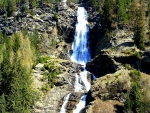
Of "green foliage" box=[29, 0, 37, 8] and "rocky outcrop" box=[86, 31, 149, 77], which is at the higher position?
"green foliage" box=[29, 0, 37, 8]

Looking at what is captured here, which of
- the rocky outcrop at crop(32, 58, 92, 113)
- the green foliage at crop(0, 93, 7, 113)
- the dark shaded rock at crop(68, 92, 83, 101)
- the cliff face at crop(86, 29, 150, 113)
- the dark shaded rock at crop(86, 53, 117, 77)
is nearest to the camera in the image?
the green foliage at crop(0, 93, 7, 113)

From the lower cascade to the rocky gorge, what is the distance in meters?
1.06

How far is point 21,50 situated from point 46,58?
29.3 feet

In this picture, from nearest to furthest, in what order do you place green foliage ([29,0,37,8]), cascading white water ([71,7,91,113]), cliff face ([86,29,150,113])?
cliff face ([86,29,150,113]), cascading white water ([71,7,91,113]), green foliage ([29,0,37,8])

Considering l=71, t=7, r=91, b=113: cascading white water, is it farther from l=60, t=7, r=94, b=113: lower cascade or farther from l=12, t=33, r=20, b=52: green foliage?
l=12, t=33, r=20, b=52: green foliage

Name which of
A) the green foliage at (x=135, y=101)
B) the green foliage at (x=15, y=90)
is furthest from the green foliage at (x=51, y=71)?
the green foliage at (x=135, y=101)

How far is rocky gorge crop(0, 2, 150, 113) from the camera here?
210 ft

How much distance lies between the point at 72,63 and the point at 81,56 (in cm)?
1814

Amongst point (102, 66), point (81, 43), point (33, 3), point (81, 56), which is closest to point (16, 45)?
point (81, 56)

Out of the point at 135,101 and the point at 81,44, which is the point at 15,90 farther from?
the point at 81,44

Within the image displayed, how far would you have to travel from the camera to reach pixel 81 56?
106m

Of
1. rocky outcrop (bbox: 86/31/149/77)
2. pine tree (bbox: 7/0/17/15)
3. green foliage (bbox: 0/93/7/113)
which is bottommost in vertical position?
green foliage (bbox: 0/93/7/113)

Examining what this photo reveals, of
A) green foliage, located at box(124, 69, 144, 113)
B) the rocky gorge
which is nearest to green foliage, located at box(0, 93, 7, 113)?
the rocky gorge

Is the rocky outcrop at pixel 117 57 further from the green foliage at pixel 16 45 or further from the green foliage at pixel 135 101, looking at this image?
the green foliage at pixel 16 45
